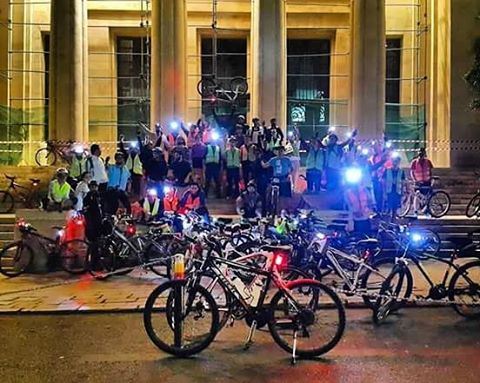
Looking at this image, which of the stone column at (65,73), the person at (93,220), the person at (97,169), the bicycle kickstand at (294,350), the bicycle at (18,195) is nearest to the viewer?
the bicycle kickstand at (294,350)

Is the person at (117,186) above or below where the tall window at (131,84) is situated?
below

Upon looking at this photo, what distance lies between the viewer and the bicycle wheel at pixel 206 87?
2580cm

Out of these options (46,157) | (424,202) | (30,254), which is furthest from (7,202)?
(424,202)

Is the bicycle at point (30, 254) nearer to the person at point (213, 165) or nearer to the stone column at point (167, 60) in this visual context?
the person at point (213, 165)

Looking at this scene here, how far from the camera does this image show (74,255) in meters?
12.8

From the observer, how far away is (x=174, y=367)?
6633mm

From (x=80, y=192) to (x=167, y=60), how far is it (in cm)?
952

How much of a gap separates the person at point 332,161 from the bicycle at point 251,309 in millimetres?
9435

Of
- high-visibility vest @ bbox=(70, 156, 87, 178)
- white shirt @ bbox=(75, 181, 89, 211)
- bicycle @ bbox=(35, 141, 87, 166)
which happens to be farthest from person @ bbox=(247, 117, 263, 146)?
bicycle @ bbox=(35, 141, 87, 166)

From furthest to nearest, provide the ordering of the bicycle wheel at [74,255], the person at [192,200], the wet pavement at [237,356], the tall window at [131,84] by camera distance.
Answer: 1. the tall window at [131,84]
2. the person at [192,200]
3. the bicycle wheel at [74,255]
4. the wet pavement at [237,356]

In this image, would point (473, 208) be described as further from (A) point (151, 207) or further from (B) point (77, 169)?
(B) point (77, 169)

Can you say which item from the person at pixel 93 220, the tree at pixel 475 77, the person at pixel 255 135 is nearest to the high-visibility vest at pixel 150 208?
the person at pixel 93 220

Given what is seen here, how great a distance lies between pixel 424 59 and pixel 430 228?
552 inches

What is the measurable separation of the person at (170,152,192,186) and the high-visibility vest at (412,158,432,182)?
20.1 feet
